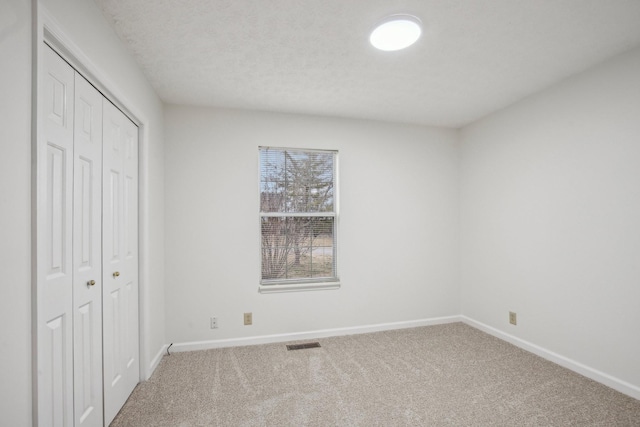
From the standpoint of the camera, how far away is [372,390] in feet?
7.54

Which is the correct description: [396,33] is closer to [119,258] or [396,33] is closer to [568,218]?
[568,218]

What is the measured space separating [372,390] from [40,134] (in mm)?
2491

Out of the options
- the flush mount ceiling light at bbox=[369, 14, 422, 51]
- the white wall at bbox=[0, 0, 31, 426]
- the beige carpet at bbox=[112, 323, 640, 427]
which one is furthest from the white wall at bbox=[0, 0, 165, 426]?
the flush mount ceiling light at bbox=[369, 14, 422, 51]

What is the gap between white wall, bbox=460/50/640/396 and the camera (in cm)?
223

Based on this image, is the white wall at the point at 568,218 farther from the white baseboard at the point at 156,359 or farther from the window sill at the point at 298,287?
the white baseboard at the point at 156,359

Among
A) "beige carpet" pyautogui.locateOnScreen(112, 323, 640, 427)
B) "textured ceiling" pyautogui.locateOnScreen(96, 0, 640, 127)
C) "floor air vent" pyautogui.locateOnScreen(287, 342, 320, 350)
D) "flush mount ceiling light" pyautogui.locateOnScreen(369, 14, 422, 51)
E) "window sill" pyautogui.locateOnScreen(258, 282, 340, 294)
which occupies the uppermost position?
"textured ceiling" pyautogui.locateOnScreen(96, 0, 640, 127)

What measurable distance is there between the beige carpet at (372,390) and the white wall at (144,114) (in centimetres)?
52

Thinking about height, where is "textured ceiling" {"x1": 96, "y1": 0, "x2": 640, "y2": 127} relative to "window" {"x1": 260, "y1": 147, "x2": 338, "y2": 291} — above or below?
above

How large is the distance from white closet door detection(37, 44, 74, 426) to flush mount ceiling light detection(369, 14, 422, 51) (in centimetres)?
173

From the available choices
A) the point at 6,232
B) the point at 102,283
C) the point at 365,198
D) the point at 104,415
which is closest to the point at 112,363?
the point at 104,415

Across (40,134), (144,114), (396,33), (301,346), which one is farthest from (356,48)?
(301,346)

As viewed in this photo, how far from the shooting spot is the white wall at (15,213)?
102cm

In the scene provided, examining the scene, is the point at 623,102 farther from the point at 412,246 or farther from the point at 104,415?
the point at 104,415

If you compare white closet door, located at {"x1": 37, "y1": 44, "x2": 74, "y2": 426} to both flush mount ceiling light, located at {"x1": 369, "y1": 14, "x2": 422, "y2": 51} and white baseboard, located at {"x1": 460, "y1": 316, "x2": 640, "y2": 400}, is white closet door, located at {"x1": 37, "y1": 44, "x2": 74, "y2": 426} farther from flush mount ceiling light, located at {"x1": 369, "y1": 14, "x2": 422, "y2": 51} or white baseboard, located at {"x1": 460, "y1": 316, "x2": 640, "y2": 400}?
white baseboard, located at {"x1": 460, "y1": 316, "x2": 640, "y2": 400}
